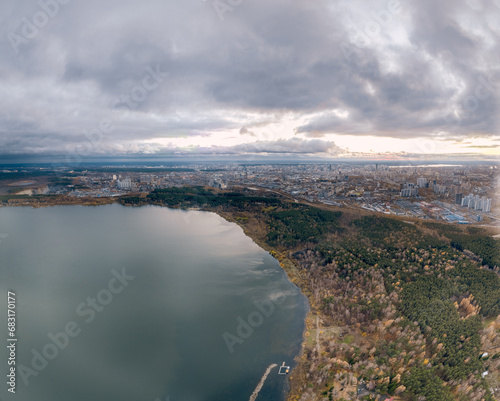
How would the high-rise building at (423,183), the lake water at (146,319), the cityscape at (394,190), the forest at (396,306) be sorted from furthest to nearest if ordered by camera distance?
the high-rise building at (423,183), the cityscape at (394,190), the lake water at (146,319), the forest at (396,306)

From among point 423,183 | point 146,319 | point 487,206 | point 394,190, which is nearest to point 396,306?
point 146,319

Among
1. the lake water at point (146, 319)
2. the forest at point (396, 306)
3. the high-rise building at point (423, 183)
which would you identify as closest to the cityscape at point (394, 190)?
the high-rise building at point (423, 183)

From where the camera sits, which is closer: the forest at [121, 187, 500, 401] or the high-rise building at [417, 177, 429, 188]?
the forest at [121, 187, 500, 401]

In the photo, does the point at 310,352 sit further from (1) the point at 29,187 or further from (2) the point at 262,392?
(1) the point at 29,187

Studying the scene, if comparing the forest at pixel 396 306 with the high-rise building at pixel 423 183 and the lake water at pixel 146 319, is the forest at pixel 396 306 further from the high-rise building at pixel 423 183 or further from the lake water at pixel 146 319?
the high-rise building at pixel 423 183

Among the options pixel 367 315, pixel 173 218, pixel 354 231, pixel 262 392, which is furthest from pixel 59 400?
pixel 173 218

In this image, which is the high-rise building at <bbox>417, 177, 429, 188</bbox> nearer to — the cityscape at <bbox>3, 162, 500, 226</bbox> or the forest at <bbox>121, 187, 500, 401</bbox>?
the cityscape at <bbox>3, 162, 500, 226</bbox>

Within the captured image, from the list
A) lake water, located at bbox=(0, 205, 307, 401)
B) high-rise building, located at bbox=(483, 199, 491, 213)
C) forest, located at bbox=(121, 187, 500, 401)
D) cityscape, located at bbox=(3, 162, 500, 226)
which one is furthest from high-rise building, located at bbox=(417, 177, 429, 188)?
lake water, located at bbox=(0, 205, 307, 401)

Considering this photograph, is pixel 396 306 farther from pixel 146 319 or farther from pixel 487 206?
pixel 487 206
